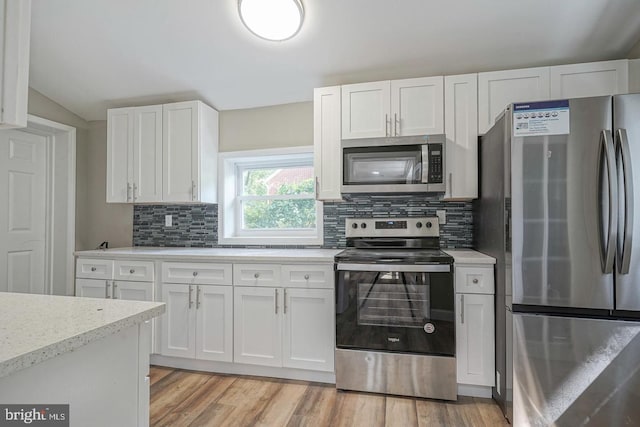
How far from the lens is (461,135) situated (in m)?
2.33

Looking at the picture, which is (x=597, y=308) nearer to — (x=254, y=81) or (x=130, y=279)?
(x=254, y=81)

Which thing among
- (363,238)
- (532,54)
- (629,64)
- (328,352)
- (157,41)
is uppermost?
(157,41)

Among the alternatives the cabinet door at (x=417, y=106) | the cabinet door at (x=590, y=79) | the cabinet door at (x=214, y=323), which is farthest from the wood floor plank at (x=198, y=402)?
the cabinet door at (x=590, y=79)

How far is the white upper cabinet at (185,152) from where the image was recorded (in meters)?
2.82

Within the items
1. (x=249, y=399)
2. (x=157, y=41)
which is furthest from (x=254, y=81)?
(x=249, y=399)

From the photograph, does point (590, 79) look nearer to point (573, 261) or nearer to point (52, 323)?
point (573, 261)

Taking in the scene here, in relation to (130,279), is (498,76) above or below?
above

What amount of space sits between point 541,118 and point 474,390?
1.72 meters

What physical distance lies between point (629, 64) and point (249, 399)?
3313 millimetres

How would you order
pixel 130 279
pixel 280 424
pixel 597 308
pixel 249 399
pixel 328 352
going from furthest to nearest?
1. pixel 130 279
2. pixel 328 352
3. pixel 249 399
4. pixel 280 424
5. pixel 597 308

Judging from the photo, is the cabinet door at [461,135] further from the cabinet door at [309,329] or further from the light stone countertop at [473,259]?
the cabinet door at [309,329]

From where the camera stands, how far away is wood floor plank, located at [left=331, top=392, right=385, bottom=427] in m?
1.81

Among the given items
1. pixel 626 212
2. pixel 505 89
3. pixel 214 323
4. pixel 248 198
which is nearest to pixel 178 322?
pixel 214 323

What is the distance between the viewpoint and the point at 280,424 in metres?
Result: 1.80
